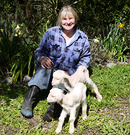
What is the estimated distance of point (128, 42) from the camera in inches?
195

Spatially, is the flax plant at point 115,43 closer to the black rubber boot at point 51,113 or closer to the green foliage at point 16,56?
the green foliage at point 16,56

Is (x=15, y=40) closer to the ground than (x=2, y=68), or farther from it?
farther from it

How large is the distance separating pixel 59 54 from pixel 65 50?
12 centimetres

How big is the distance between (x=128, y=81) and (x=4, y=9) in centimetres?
550

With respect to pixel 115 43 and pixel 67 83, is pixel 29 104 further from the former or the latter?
pixel 115 43

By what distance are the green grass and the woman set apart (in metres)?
0.18

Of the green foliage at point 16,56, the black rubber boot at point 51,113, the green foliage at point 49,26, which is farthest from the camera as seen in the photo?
the green foliage at point 49,26

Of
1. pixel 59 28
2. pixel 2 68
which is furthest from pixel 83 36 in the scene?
pixel 2 68

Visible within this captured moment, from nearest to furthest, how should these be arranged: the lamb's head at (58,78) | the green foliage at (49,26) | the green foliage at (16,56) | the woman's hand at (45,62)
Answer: the lamb's head at (58,78), the woman's hand at (45,62), the green foliage at (16,56), the green foliage at (49,26)

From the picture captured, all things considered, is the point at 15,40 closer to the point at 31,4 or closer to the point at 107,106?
the point at 31,4

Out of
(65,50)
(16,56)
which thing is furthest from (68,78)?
(16,56)

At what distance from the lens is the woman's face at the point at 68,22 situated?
278cm

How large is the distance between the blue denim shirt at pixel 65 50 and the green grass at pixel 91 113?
2.25 feet

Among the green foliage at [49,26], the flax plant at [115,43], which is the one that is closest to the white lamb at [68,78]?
the green foliage at [49,26]
